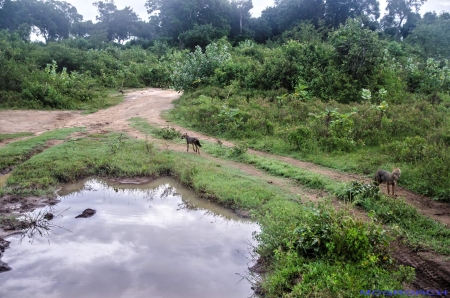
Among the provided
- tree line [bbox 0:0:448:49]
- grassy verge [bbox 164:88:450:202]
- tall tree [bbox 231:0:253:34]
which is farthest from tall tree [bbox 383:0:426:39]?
grassy verge [bbox 164:88:450:202]

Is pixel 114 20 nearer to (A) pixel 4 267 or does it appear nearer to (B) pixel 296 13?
(B) pixel 296 13

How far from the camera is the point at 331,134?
1189cm

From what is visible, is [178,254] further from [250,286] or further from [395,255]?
[395,255]

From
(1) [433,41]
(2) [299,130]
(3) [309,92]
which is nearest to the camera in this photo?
(2) [299,130]

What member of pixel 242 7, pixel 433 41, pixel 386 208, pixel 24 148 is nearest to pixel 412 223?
pixel 386 208

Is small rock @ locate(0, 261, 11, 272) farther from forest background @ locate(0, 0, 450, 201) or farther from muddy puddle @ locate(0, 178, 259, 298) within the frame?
forest background @ locate(0, 0, 450, 201)

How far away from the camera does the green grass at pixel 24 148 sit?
407 inches

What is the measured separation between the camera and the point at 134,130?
1505 centimetres

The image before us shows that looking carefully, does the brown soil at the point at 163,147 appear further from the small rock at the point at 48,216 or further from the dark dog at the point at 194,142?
the small rock at the point at 48,216

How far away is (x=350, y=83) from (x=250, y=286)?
1375 cm

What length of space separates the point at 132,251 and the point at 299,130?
7311mm

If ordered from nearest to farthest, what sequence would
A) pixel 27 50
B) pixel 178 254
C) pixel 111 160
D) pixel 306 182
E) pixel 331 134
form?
pixel 178 254 < pixel 306 182 < pixel 111 160 < pixel 331 134 < pixel 27 50

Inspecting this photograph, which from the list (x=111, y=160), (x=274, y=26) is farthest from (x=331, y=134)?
(x=274, y=26)

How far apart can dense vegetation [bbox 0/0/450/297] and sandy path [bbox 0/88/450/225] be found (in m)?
0.43
